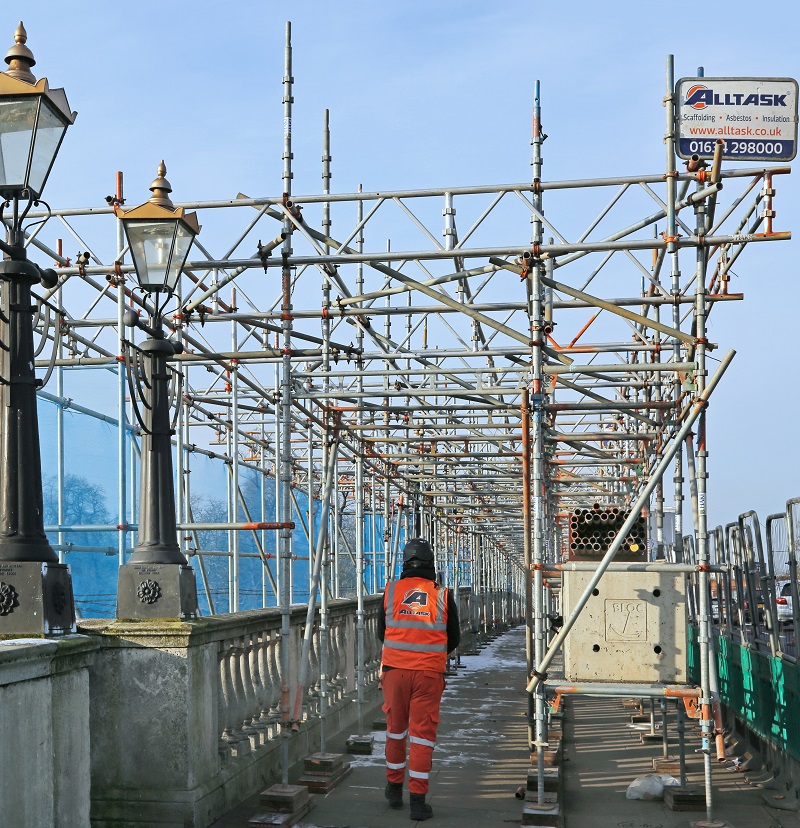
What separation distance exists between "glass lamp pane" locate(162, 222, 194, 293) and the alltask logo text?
433 cm

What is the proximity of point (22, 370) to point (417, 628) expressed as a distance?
348cm

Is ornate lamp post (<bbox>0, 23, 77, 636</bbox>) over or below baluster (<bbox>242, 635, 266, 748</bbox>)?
over

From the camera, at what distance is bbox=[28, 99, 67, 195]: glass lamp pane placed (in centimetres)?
605

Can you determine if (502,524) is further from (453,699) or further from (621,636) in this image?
(621,636)

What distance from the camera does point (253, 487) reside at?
1253 inches

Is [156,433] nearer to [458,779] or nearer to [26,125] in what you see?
[26,125]

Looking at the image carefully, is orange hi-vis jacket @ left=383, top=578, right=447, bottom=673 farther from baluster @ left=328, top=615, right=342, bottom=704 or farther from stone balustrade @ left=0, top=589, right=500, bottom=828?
baluster @ left=328, top=615, right=342, bottom=704

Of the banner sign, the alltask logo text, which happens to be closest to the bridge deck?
the banner sign

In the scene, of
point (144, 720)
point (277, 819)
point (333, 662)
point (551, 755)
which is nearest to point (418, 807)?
point (277, 819)

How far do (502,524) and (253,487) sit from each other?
30.1 ft

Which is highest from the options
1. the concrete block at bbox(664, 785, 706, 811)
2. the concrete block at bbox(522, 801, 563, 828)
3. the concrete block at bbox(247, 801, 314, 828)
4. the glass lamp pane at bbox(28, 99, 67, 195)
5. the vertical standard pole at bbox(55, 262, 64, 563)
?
the glass lamp pane at bbox(28, 99, 67, 195)

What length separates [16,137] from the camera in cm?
602

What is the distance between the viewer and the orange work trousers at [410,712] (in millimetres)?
8070

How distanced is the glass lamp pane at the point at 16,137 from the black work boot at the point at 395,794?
4.78 metres
